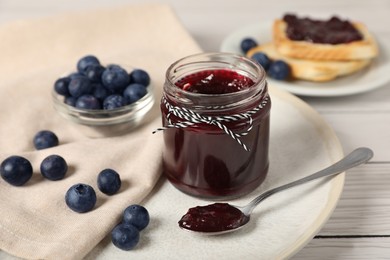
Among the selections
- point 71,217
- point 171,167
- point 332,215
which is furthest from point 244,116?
point 71,217

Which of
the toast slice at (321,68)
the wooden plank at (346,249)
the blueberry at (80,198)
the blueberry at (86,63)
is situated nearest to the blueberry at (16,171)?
the blueberry at (80,198)

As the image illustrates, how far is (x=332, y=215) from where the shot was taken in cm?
165

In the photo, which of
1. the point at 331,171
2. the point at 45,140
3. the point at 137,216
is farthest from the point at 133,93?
the point at 331,171

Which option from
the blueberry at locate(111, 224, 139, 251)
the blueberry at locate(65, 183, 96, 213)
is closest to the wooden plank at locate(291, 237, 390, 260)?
the blueberry at locate(111, 224, 139, 251)

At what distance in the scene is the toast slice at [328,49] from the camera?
221 cm

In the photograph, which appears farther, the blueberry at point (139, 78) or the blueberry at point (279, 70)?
the blueberry at point (279, 70)

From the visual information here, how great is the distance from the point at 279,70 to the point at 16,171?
1011 mm

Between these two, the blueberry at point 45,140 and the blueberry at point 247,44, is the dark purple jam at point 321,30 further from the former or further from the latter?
the blueberry at point 45,140

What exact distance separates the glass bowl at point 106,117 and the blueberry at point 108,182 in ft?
0.97

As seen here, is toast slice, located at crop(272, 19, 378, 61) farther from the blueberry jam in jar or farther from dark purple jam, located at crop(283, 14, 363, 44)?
the blueberry jam in jar

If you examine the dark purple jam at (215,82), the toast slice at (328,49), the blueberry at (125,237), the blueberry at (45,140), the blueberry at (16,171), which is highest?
the dark purple jam at (215,82)

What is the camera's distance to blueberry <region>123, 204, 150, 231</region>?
4.81 ft

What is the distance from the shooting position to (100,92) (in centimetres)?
191

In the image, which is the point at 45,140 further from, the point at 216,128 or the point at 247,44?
the point at 247,44
